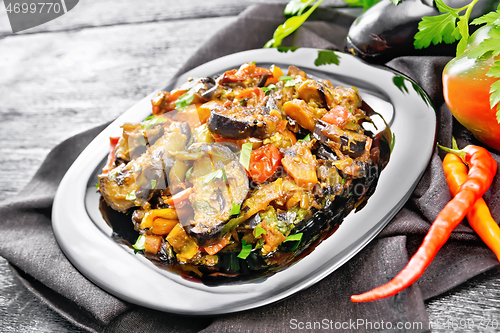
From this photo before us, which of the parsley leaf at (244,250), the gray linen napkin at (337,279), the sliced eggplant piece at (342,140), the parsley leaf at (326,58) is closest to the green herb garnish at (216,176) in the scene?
the parsley leaf at (244,250)

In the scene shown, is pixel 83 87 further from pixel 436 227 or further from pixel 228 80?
pixel 436 227

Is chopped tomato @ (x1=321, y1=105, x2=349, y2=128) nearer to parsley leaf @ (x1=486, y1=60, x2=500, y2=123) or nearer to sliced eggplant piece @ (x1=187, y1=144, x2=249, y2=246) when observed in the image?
sliced eggplant piece @ (x1=187, y1=144, x2=249, y2=246)

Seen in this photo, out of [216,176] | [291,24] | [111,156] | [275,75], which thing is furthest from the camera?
[291,24]

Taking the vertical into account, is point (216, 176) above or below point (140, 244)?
above

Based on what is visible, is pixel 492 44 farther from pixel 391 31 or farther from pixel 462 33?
pixel 391 31

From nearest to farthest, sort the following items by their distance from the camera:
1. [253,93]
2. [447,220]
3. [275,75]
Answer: [447,220], [253,93], [275,75]

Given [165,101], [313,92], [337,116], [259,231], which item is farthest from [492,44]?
[165,101]
